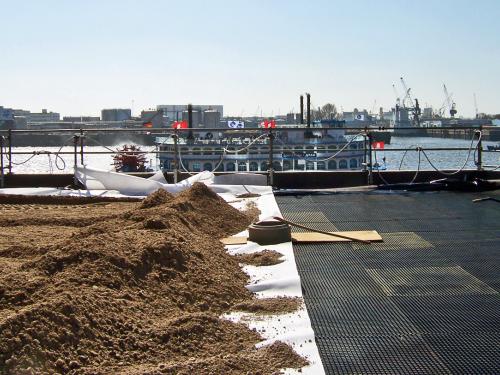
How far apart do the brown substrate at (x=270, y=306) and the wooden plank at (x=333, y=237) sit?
2217 mm

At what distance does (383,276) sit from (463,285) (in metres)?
0.64

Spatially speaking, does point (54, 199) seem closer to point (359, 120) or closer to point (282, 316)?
point (282, 316)

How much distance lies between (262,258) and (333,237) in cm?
144

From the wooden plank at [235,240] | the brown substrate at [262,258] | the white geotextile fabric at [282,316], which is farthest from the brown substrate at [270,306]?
the wooden plank at [235,240]

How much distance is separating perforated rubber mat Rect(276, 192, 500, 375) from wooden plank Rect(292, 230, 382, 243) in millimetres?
122

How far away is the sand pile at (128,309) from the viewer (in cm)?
297

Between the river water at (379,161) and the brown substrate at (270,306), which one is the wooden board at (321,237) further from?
the river water at (379,161)

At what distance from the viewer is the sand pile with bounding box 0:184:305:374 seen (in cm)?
297

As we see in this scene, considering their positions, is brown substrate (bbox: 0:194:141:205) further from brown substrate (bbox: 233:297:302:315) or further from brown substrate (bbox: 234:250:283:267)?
brown substrate (bbox: 233:297:302:315)

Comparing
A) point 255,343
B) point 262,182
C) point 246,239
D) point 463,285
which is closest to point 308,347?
point 255,343

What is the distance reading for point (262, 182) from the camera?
1095 cm

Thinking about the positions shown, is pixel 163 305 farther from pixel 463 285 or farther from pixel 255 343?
pixel 463 285

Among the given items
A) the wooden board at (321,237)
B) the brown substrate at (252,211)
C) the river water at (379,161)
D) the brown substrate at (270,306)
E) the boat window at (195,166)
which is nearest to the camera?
the brown substrate at (270,306)

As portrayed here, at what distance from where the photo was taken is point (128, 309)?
3.65 m
